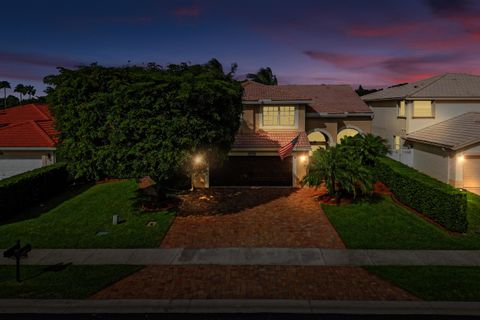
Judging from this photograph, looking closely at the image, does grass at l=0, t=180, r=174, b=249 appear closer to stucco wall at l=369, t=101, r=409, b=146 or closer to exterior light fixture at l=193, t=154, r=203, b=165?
exterior light fixture at l=193, t=154, r=203, b=165

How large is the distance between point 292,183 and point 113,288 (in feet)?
52.0

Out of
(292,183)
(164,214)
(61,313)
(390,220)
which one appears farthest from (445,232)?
(61,313)

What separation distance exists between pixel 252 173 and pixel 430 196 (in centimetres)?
1111

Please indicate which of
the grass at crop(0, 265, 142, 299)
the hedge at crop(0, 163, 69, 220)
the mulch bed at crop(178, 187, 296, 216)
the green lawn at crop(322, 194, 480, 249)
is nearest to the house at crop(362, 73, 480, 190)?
the green lawn at crop(322, 194, 480, 249)

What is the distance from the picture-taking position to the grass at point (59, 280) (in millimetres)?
11281

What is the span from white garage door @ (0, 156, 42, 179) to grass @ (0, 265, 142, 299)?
14313 mm

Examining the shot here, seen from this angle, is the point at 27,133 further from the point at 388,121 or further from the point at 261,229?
the point at 388,121

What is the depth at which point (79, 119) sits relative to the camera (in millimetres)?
16875

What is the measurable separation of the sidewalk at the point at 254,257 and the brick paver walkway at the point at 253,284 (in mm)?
561

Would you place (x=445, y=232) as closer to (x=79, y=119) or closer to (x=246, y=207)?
(x=246, y=207)

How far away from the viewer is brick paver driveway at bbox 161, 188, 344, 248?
51.6 feet

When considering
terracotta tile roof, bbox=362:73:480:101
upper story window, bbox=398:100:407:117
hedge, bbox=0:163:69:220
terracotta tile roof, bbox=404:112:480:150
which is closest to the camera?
hedge, bbox=0:163:69:220

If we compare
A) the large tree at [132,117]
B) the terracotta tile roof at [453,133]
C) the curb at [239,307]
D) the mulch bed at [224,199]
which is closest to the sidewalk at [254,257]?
the curb at [239,307]

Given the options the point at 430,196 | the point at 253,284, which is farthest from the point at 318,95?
the point at 253,284
